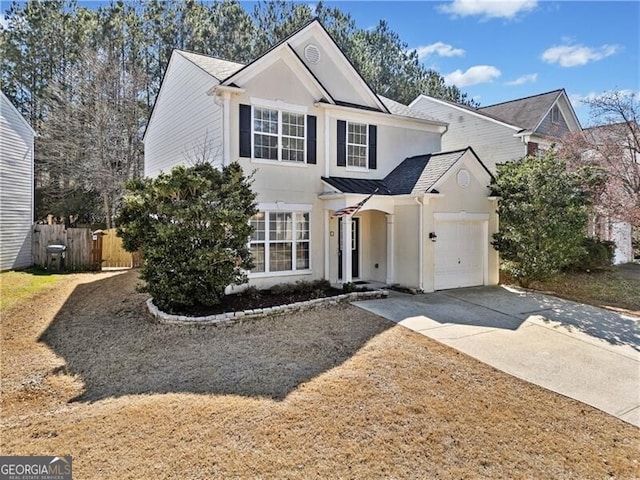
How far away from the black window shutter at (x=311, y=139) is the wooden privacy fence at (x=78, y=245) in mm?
8952

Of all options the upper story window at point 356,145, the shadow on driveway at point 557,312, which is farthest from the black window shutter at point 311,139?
the shadow on driveway at point 557,312

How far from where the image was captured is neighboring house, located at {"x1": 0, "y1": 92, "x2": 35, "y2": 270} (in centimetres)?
1537

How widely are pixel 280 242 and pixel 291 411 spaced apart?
23.7ft

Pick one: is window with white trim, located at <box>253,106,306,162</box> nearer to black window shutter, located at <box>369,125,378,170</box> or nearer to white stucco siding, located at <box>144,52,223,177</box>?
white stucco siding, located at <box>144,52,223,177</box>

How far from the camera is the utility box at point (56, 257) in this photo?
15750 mm

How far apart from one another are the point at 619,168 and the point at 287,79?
12725 millimetres

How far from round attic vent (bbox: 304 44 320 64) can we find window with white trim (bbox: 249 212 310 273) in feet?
17.3

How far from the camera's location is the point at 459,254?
13047 mm

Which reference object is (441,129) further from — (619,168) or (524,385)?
(524,385)

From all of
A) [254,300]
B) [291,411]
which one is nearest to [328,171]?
[254,300]

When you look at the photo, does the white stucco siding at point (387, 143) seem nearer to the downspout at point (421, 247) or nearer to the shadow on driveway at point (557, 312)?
the downspout at point (421, 247)

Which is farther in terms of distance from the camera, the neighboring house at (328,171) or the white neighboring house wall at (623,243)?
the white neighboring house wall at (623,243)

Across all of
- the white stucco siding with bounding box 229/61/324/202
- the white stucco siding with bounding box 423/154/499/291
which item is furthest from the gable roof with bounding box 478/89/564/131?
the white stucco siding with bounding box 229/61/324/202

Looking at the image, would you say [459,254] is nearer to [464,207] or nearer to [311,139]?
[464,207]
